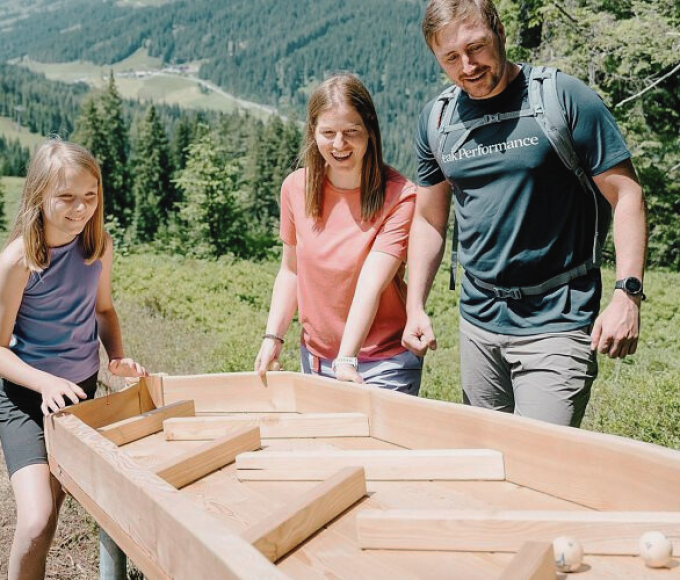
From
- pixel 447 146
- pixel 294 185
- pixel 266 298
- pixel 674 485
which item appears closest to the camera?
pixel 674 485

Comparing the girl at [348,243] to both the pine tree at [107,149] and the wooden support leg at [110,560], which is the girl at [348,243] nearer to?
the wooden support leg at [110,560]

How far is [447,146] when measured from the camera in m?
2.82

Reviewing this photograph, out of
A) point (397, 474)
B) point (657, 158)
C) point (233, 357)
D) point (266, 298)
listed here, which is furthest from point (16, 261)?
point (657, 158)

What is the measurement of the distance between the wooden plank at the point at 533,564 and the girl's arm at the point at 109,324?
2.23 metres

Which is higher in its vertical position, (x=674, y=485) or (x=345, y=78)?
(x=345, y=78)

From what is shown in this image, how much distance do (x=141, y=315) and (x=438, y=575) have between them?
1295cm

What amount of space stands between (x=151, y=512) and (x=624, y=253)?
1.84 meters

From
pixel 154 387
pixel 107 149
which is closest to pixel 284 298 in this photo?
pixel 154 387

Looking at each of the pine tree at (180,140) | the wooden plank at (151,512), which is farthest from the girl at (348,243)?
the pine tree at (180,140)

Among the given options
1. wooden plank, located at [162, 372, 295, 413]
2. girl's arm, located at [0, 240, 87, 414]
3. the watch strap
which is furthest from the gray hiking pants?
girl's arm, located at [0, 240, 87, 414]

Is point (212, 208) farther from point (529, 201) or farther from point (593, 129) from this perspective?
point (593, 129)

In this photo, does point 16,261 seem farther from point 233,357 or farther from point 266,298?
point 266,298

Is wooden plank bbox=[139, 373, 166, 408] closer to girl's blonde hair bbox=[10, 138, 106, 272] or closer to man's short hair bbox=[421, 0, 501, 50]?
girl's blonde hair bbox=[10, 138, 106, 272]

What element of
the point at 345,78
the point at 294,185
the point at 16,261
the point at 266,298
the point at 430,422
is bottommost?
the point at 266,298
